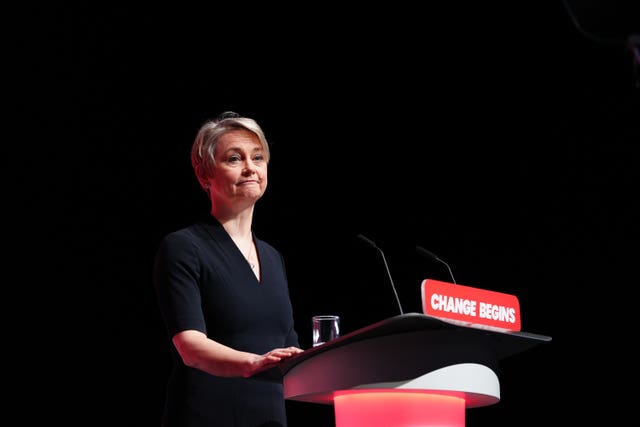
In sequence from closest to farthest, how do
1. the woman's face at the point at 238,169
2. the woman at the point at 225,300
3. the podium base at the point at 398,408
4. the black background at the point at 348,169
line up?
the podium base at the point at 398,408
the woman at the point at 225,300
the woman's face at the point at 238,169
the black background at the point at 348,169

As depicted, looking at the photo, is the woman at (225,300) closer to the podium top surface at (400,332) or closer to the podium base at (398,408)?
the podium top surface at (400,332)

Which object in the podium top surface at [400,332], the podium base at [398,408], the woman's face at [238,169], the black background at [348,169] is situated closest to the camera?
the podium top surface at [400,332]

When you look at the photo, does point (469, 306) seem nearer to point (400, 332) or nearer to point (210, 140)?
point (400, 332)

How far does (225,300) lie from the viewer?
201cm

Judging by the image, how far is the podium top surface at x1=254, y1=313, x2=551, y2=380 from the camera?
1584 mm

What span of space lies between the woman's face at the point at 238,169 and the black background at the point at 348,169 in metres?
1.79

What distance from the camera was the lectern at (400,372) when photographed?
5.49ft

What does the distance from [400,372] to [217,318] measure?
53 cm

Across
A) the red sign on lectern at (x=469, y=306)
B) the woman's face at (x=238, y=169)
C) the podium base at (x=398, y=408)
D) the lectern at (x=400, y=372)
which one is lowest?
the podium base at (x=398, y=408)

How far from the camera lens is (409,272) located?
13.7ft

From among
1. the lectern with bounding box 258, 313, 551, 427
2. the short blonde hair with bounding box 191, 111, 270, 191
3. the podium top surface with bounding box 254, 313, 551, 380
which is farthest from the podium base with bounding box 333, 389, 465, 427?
the short blonde hair with bounding box 191, 111, 270, 191

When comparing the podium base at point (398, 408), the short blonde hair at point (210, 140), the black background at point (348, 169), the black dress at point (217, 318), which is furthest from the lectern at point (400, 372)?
the black background at point (348, 169)

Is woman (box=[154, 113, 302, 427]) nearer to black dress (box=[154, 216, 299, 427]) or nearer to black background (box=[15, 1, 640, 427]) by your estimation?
black dress (box=[154, 216, 299, 427])

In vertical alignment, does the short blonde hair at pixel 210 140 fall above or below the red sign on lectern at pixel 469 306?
above
